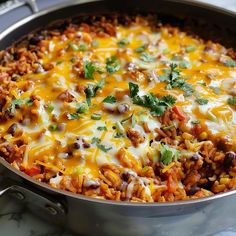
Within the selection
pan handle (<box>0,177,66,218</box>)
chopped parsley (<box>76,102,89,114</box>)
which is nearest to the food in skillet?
chopped parsley (<box>76,102,89,114</box>)

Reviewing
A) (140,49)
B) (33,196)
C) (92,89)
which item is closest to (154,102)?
(92,89)

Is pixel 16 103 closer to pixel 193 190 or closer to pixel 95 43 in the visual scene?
pixel 95 43

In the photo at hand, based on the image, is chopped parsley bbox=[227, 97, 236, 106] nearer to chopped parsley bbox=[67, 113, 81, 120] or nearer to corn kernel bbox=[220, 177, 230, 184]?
corn kernel bbox=[220, 177, 230, 184]

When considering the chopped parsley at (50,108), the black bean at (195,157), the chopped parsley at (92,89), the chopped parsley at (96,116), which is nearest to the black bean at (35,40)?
the chopped parsley at (92,89)

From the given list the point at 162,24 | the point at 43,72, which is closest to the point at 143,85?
the point at 43,72

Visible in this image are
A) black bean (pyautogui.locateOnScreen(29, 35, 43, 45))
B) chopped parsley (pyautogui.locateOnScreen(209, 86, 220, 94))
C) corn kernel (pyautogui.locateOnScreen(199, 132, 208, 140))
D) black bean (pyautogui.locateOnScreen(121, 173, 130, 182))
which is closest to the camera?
black bean (pyautogui.locateOnScreen(121, 173, 130, 182))

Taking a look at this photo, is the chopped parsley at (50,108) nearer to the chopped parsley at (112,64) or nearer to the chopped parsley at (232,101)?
the chopped parsley at (112,64)

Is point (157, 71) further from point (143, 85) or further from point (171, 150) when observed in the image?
point (171, 150)
